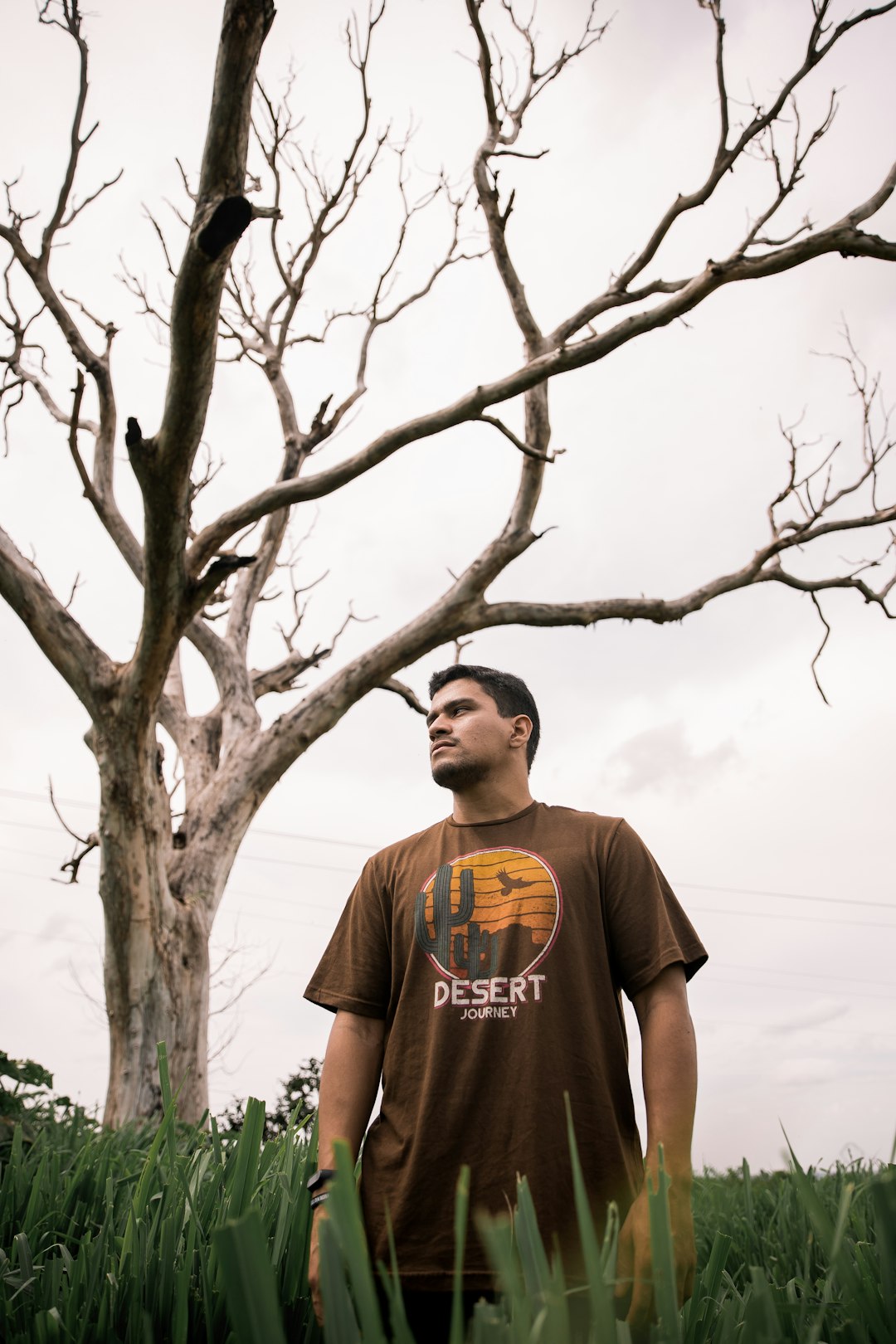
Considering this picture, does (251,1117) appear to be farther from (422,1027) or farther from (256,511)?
(256,511)

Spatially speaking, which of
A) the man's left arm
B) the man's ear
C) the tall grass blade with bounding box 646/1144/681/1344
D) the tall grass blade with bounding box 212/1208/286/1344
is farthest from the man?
the tall grass blade with bounding box 212/1208/286/1344

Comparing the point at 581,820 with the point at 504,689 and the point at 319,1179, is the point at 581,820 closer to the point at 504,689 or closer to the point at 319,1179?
the point at 504,689

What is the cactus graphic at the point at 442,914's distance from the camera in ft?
6.53

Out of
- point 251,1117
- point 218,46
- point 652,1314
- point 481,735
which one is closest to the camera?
point 652,1314

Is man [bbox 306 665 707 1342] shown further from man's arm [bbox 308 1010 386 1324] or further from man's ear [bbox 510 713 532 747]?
man's ear [bbox 510 713 532 747]

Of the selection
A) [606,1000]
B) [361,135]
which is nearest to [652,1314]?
[606,1000]

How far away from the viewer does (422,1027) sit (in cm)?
196

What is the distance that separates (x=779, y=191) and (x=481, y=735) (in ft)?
23.9

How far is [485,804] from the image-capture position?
7.36ft

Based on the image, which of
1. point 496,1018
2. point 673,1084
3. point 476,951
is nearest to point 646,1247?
point 673,1084

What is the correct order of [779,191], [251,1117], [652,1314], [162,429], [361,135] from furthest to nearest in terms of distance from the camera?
[361,135], [779,191], [162,429], [251,1117], [652,1314]

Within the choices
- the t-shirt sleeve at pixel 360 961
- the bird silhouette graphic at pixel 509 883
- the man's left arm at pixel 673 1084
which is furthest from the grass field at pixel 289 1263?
the bird silhouette graphic at pixel 509 883

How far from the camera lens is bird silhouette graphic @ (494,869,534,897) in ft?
6.59

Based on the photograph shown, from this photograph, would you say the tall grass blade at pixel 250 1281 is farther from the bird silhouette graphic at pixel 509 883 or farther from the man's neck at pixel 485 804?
the man's neck at pixel 485 804
